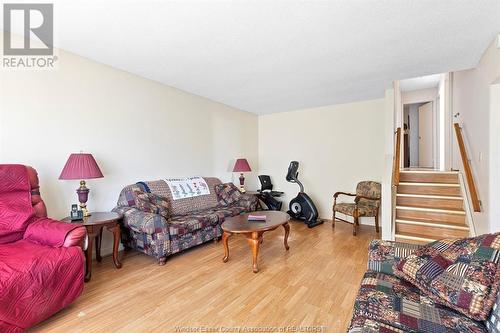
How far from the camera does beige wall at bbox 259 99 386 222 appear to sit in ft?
13.8

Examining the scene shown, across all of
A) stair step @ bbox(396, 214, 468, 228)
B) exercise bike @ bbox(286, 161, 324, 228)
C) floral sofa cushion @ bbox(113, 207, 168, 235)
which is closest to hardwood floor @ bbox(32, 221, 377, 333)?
floral sofa cushion @ bbox(113, 207, 168, 235)

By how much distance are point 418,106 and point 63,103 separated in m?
7.88

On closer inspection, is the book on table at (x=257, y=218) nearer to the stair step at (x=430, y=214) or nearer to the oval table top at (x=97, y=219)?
the oval table top at (x=97, y=219)

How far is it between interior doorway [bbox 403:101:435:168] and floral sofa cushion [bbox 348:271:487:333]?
5.85m

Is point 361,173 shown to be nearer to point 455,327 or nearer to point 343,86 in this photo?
point 343,86

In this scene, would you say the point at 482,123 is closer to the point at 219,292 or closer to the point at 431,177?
the point at 431,177

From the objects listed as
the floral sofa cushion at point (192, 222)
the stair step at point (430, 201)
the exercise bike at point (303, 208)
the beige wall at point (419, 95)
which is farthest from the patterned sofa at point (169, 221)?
the beige wall at point (419, 95)

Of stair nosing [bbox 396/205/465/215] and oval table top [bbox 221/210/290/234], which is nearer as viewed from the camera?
oval table top [bbox 221/210/290/234]

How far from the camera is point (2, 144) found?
212cm

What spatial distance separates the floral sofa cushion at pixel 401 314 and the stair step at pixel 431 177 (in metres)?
3.11

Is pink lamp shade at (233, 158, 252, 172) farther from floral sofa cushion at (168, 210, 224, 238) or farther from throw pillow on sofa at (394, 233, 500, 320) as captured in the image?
throw pillow on sofa at (394, 233, 500, 320)

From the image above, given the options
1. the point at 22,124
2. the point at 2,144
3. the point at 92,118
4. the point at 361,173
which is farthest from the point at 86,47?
the point at 361,173

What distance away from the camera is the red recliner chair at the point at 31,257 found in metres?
1.44

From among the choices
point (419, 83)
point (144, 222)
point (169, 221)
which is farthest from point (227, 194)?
point (419, 83)
